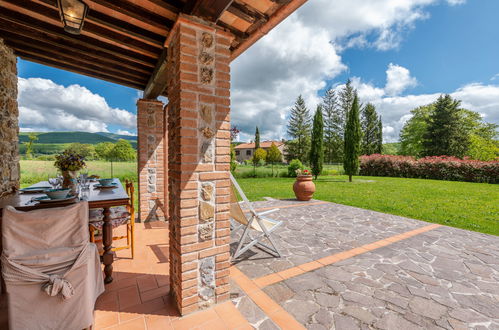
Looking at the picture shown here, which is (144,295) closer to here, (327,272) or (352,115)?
(327,272)

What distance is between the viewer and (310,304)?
5.95 feet

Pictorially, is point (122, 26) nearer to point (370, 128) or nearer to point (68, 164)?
point (68, 164)

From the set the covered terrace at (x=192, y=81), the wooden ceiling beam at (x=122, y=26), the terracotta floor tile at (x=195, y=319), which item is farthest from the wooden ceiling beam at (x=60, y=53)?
the terracotta floor tile at (x=195, y=319)

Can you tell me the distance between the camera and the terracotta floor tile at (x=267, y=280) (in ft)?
6.90

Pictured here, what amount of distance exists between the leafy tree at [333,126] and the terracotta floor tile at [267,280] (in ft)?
77.7

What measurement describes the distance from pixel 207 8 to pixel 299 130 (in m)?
23.9

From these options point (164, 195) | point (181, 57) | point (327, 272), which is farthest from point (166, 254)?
point (181, 57)

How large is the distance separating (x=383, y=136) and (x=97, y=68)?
32.2m

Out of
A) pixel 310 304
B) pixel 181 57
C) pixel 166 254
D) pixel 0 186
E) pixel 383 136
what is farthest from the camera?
pixel 383 136

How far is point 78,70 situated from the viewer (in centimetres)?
303

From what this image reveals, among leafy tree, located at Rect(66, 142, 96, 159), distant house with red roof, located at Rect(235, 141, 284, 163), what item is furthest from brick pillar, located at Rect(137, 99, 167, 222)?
distant house with red roof, located at Rect(235, 141, 284, 163)

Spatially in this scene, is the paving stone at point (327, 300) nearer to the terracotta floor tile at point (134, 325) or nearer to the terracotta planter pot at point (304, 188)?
the terracotta floor tile at point (134, 325)

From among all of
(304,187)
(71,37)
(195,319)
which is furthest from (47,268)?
(304,187)

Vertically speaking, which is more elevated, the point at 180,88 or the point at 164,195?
the point at 180,88
